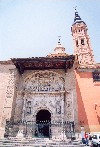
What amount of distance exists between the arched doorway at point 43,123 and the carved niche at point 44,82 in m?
1.96

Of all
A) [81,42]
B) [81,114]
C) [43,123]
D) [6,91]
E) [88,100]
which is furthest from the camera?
[81,42]

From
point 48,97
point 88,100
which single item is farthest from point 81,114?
point 48,97

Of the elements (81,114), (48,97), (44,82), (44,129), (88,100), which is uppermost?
(44,82)

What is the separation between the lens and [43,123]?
17.2 m

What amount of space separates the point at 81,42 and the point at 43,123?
22.4 m

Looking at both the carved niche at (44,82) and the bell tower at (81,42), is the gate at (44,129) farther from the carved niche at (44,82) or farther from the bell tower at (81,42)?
the bell tower at (81,42)

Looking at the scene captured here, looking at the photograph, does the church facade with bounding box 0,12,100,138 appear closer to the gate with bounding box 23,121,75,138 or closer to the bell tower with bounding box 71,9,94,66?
the gate with bounding box 23,121,75,138

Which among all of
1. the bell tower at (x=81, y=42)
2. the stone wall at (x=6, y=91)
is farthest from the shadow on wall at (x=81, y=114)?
the bell tower at (x=81, y=42)

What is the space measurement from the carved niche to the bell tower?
16778 millimetres

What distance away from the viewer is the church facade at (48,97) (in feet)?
51.0

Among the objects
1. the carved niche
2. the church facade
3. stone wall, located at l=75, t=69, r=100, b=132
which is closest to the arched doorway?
the church facade

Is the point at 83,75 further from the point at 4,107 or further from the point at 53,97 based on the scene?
the point at 4,107

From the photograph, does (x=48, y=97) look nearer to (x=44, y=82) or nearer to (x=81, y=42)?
(x=44, y=82)

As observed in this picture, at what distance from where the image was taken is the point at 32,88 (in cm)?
1753
